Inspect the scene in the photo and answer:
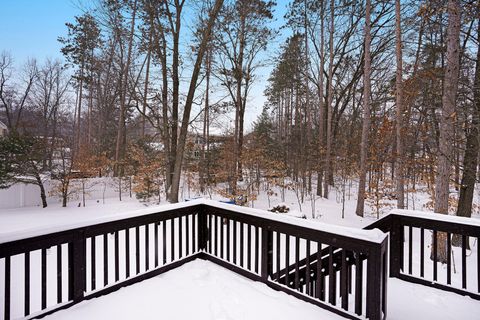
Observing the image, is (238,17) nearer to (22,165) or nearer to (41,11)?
(41,11)

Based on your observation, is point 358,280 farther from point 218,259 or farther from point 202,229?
point 202,229

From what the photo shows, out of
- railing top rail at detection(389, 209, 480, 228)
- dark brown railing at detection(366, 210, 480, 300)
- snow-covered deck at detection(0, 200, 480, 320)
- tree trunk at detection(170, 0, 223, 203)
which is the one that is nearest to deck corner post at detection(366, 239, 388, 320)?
snow-covered deck at detection(0, 200, 480, 320)

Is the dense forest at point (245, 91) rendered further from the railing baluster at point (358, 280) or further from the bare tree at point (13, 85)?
the railing baluster at point (358, 280)

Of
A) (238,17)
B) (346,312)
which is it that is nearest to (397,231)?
(346,312)

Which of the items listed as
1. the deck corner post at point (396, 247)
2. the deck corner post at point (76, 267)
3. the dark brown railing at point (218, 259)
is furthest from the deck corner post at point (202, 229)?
the deck corner post at point (396, 247)

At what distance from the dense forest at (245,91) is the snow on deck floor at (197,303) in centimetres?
419

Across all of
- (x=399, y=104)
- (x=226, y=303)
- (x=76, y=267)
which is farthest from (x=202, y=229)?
(x=399, y=104)

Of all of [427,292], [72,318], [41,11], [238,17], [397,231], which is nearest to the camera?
[72,318]

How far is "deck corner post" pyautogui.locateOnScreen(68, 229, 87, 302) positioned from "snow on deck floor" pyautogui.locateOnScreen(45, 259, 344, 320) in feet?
0.34

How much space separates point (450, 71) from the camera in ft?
14.6

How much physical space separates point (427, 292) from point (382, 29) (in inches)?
402

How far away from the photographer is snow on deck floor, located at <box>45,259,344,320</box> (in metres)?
2.10

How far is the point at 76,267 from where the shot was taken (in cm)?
217

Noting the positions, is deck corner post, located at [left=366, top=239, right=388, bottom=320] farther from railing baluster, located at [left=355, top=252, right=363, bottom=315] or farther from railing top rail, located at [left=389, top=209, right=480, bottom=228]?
railing top rail, located at [left=389, top=209, right=480, bottom=228]
